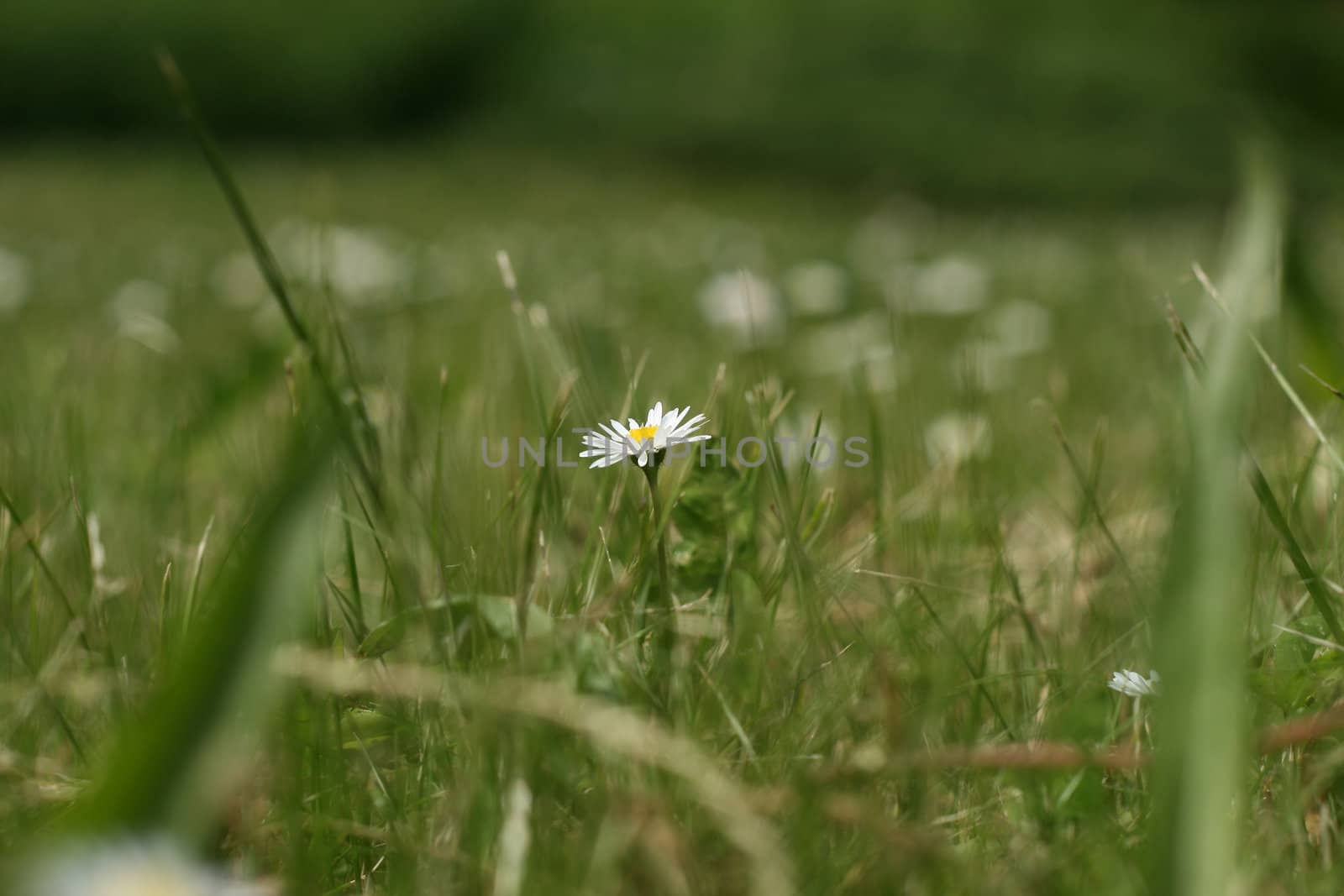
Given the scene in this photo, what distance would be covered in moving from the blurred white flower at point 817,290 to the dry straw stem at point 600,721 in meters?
2.22

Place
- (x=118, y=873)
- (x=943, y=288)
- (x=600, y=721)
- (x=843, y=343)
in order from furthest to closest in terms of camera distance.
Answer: (x=943, y=288) → (x=843, y=343) → (x=600, y=721) → (x=118, y=873)

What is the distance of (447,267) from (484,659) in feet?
8.92

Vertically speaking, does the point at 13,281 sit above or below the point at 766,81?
above

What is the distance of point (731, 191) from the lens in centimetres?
708

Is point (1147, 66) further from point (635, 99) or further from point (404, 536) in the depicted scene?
point (404, 536)

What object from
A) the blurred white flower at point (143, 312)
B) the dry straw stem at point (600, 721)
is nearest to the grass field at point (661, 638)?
the dry straw stem at point (600, 721)

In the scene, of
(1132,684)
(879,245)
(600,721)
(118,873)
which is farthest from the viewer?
(879,245)

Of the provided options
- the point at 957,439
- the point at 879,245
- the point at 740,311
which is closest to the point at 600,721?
the point at 957,439

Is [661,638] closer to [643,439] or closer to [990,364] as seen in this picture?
[643,439]

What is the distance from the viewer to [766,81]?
7746 millimetres

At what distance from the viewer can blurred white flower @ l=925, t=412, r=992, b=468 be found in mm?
1228

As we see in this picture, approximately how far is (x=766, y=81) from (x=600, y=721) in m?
7.53

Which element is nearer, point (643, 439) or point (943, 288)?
point (643, 439)

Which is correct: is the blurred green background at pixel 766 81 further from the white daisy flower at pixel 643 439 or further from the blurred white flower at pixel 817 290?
the white daisy flower at pixel 643 439
